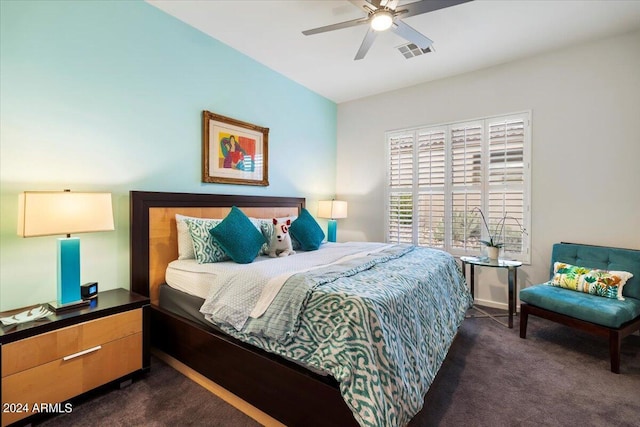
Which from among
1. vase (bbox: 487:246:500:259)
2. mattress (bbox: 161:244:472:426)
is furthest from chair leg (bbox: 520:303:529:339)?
mattress (bbox: 161:244:472:426)

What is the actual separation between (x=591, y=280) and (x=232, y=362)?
3124mm

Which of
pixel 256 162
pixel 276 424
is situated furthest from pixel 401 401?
pixel 256 162

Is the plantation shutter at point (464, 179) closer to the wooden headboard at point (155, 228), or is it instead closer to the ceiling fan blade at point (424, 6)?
the ceiling fan blade at point (424, 6)

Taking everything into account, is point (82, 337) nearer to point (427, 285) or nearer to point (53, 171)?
point (53, 171)

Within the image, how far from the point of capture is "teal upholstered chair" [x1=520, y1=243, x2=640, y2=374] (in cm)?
228

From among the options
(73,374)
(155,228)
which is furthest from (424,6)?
(73,374)

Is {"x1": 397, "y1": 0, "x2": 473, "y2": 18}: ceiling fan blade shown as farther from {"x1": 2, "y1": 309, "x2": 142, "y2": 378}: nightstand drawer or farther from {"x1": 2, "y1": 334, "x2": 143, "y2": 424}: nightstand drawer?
{"x1": 2, "y1": 334, "x2": 143, "y2": 424}: nightstand drawer

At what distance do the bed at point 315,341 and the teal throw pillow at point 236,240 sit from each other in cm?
34

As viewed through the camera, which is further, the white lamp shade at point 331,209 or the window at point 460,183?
the white lamp shade at point 331,209

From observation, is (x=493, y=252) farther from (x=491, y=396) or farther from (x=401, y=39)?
(x=401, y=39)

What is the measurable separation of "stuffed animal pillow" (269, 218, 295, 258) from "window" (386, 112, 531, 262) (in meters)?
2.04

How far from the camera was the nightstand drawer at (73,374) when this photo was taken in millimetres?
1568

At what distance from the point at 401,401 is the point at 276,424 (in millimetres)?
778

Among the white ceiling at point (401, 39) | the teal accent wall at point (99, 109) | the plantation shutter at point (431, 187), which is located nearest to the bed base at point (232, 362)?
the teal accent wall at point (99, 109)
